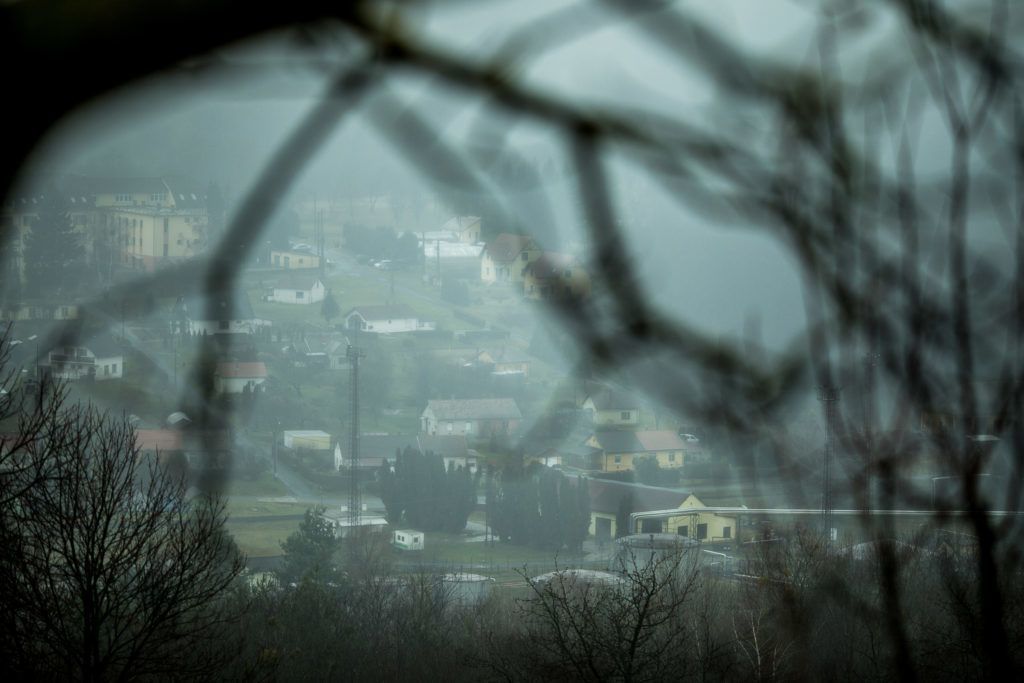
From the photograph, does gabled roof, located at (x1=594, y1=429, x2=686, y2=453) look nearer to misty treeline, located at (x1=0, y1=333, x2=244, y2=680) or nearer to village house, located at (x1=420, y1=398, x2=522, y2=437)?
village house, located at (x1=420, y1=398, x2=522, y2=437)

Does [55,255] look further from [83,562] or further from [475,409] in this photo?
[475,409]

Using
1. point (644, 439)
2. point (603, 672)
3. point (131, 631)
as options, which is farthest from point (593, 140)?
point (644, 439)

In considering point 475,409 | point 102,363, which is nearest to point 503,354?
point 475,409

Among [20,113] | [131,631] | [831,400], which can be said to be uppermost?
[20,113]

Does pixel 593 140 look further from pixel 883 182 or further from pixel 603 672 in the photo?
pixel 603 672

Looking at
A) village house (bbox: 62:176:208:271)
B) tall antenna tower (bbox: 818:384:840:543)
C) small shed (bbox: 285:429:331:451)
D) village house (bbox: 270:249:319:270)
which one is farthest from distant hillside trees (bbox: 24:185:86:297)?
tall antenna tower (bbox: 818:384:840:543)
